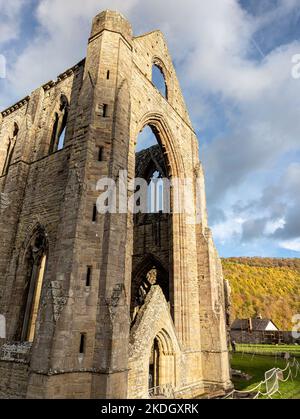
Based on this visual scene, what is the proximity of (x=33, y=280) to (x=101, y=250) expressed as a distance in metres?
3.85

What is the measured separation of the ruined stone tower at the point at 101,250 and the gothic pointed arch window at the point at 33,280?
0.04 m

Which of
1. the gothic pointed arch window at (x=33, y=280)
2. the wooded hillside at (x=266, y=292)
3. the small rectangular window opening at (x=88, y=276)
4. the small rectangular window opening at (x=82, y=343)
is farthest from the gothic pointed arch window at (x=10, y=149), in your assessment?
the wooded hillside at (x=266, y=292)

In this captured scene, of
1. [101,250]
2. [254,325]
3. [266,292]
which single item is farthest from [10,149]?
[266,292]

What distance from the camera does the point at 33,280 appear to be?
10.2 m

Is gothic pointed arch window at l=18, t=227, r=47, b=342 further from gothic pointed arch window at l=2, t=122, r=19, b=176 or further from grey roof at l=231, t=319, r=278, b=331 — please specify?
grey roof at l=231, t=319, r=278, b=331

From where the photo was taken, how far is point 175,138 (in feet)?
50.6

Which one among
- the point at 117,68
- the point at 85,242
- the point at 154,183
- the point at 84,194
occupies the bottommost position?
the point at 85,242

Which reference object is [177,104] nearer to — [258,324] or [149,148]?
[149,148]

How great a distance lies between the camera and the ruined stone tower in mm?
6977

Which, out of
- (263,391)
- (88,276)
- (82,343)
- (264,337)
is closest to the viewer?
(82,343)

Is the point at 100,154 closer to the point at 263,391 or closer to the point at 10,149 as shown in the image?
the point at 10,149

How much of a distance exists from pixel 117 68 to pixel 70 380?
Result: 31.6ft

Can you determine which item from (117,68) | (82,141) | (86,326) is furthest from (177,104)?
(86,326)

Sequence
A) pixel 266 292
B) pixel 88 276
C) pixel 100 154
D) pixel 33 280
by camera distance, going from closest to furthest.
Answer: pixel 88 276, pixel 100 154, pixel 33 280, pixel 266 292
